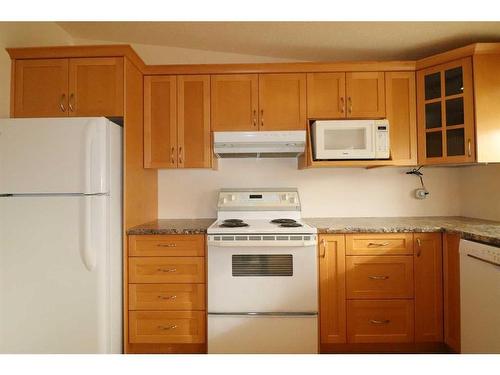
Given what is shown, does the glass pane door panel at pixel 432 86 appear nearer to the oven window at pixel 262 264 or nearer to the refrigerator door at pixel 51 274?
the oven window at pixel 262 264

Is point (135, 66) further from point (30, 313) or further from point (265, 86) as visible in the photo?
point (30, 313)

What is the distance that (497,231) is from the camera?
5.50ft

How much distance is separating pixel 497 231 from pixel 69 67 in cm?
298

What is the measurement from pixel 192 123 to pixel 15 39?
1.32 m

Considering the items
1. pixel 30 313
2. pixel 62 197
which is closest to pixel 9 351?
pixel 30 313

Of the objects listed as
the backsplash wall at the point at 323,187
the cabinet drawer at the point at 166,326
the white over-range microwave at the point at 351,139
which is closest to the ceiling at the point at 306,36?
the white over-range microwave at the point at 351,139

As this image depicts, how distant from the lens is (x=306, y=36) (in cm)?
214

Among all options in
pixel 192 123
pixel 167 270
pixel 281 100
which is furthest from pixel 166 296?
pixel 281 100

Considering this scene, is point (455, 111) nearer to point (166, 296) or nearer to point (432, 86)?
point (432, 86)

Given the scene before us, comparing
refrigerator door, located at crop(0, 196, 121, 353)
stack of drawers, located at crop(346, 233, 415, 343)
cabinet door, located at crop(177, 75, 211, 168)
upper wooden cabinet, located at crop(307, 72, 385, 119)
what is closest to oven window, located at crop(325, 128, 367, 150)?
upper wooden cabinet, located at crop(307, 72, 385, 119)

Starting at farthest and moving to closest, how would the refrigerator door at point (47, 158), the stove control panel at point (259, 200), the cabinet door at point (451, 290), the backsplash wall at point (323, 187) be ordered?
the backsplash wall at point (323, 187) → the stove control panel at point (259, 200) → the cabinet door at point (451, 290) → the refrigerator door at point (47, 158)

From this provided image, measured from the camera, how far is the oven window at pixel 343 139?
84.9 inches

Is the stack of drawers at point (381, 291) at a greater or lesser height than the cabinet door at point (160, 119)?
lesser

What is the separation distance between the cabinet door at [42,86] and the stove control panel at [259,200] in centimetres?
135
